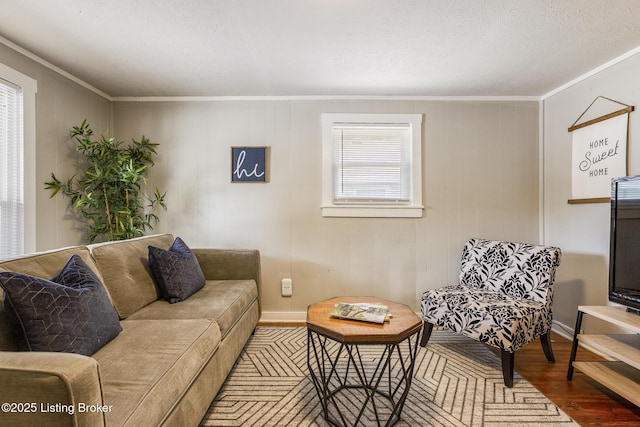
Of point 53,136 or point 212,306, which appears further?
point 53,136

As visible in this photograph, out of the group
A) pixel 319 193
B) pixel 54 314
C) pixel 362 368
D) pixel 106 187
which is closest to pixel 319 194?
pixel 319 193

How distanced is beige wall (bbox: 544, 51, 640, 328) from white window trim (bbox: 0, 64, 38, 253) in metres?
4.31

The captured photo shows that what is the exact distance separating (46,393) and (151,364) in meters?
0.40

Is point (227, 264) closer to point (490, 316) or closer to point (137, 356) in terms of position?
point (137, 356)

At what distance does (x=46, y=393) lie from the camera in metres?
0.77

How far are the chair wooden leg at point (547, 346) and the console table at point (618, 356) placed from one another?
0.20 meters

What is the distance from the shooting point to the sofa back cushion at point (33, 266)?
1104 mm

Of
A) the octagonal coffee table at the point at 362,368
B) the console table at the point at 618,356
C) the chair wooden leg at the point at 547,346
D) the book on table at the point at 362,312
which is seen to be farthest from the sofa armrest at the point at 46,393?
the chair wooden leg at the point at 547,346

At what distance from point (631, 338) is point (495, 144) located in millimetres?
1830

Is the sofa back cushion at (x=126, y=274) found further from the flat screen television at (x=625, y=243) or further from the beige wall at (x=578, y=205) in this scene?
the beige wall at (x=578, y=205)

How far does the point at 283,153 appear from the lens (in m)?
2.90

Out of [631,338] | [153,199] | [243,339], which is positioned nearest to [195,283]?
[243,339]

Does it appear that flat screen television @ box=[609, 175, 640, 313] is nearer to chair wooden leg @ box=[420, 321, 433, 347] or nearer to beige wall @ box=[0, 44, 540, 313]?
beige wall @ box=[0, 44, 540, 313]

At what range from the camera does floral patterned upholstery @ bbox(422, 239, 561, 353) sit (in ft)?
6.07
